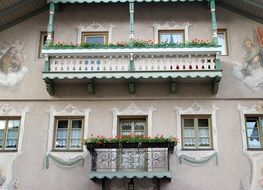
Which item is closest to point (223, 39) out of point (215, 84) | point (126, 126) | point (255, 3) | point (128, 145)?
point (255, 3)

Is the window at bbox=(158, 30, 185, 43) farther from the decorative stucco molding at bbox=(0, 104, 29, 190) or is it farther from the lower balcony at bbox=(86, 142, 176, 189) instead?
the decorative stucco molding at bbox=(0, 104, 29, 190)

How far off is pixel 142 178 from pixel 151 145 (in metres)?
1.23

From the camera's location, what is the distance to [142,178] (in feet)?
53.9

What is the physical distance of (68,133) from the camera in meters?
17.5

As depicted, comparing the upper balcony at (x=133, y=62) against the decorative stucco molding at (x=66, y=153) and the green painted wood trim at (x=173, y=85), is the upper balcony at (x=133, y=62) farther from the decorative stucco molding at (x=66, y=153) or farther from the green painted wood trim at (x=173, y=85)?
the decorative stucco molding at (x=66, y=153)

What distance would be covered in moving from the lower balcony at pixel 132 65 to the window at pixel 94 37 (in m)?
1.48

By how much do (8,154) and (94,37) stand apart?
5.42m

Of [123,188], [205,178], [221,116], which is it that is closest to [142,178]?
[123,188]

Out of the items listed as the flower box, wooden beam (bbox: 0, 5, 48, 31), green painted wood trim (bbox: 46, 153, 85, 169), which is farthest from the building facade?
wooden beam (bbox: 0, 5, 48, 31)

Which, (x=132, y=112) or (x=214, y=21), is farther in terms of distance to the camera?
(x=214, y=21)

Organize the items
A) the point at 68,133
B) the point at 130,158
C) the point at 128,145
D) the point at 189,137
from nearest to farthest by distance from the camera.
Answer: the point at 128,145
the point at 130,158
the point at 189,137
the point at 68,133

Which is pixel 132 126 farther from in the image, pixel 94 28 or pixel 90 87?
pixel 94 28

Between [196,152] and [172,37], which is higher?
[172,37]

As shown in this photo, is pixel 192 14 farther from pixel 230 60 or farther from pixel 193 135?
pixel 193 135
